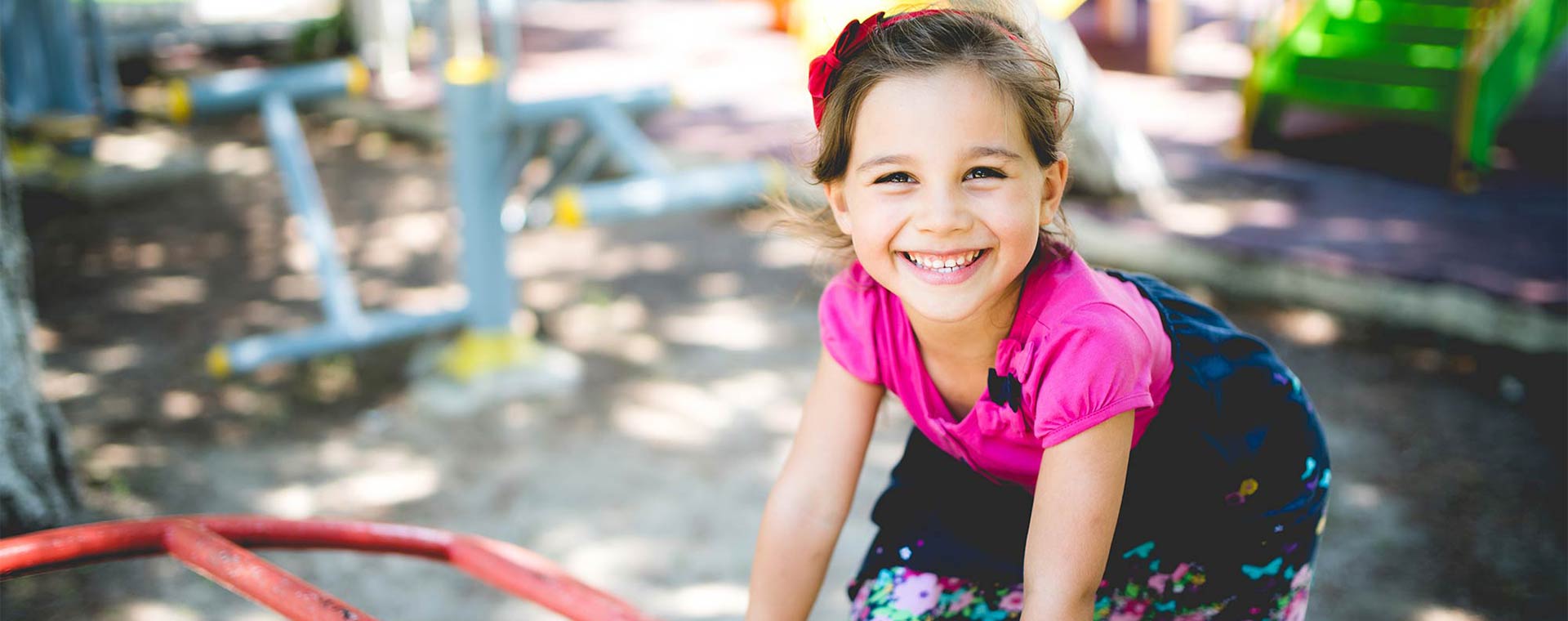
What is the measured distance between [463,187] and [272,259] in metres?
1.77

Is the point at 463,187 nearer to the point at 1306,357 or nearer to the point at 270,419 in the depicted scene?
the point at 270,419

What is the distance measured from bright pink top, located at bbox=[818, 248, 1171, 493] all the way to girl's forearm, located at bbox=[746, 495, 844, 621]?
0.19 metres

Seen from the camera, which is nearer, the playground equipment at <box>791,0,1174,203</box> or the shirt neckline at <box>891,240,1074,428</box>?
the shirt neckline at <box>891,240,1074,428</box>

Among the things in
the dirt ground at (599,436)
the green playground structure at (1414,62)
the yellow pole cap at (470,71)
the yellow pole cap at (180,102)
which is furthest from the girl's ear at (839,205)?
the green playground structure at (1414,62)

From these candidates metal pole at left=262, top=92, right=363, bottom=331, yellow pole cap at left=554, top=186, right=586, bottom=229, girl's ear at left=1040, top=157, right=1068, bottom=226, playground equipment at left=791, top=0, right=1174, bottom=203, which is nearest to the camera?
girl's ear at left=1040, top=157, right=1068, bottom=226

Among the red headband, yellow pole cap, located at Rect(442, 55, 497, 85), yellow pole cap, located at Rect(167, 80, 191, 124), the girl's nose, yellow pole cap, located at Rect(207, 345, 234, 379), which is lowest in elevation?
yellow pole cap, located at Rect(207, 345, 234, 379)

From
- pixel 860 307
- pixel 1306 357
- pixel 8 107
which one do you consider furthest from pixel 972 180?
pixel 8 107

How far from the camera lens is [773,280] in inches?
190

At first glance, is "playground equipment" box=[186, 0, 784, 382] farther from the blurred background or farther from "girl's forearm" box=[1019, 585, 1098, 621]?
"girl's forearm" box=[1019, 585, 1098, 621]

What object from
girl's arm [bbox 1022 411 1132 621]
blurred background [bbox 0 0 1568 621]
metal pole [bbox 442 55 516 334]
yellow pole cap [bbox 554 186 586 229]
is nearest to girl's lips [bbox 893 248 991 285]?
girl's arm [bbox 1022 411 1132 621]

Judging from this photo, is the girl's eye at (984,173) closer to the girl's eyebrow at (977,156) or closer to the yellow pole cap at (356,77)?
the girl's eyebrow at (977,156)

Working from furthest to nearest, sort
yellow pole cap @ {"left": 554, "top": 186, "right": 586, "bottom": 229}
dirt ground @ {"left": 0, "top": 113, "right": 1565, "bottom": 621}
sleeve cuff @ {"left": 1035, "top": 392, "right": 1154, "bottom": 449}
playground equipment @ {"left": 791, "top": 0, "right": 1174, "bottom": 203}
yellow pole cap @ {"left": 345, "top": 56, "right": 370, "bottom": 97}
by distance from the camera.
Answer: playground equipment @ {"left": 791, "top": 0, "right": 1174, "bottom": 203}
yellow pole cap @ {"left": 345, "top": 56, "right": 370, "bottom": 97}
yellow pole cap @ {"left": 554, "top": 186, "right": 586, "bottom": 229}
dirt ground @ {"left": 0, "top": 113, "right": 1565, "bottom": 621}
sleeve cuff @ {"left": 1035, "top": 392, "right": 1154, "bottom": 449}

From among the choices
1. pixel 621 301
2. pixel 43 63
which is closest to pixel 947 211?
pixel 621 301

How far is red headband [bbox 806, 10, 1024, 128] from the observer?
1381 mm
